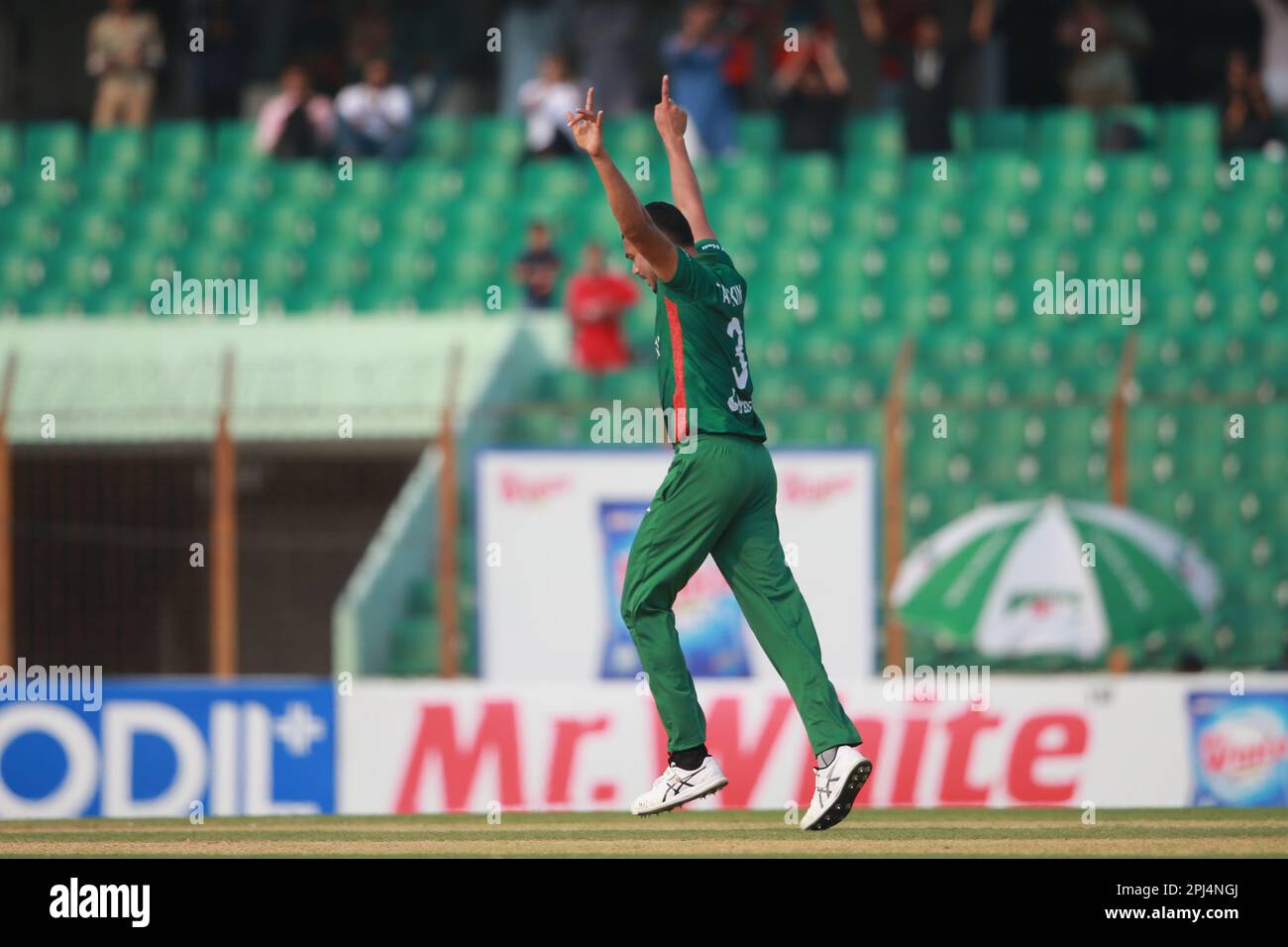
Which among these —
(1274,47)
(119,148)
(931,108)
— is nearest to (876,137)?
(931,108)

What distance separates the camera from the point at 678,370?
29.1 ft

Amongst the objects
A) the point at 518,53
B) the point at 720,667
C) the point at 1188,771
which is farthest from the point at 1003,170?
the point at 1188,771

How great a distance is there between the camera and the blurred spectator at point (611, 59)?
2228cm

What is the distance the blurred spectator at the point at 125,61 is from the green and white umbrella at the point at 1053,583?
11588 mm

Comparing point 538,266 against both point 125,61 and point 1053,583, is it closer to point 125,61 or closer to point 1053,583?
point 125,61

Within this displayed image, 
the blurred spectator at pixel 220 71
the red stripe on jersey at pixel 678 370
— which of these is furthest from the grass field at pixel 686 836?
→ the blurred spectator at pixel 220 71

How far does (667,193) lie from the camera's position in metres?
21.0

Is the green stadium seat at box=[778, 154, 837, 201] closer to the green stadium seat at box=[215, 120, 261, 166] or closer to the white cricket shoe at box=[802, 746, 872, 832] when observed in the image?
the green stadium seat at box=[215, 120, 261, 166]

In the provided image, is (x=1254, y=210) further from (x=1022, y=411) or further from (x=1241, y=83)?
(x=1022, y=411)

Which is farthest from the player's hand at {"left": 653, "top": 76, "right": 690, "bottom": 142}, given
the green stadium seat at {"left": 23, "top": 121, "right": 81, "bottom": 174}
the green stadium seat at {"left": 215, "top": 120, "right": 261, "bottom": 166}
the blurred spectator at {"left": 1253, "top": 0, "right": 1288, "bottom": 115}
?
the blurred spectator at {"left": 1253, "top": 0, "right": 1288, "bottom": 115}

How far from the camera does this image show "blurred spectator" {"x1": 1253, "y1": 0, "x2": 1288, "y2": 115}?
2442cm

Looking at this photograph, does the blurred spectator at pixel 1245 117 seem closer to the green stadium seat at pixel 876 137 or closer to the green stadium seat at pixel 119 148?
the green stadium seat at pixel 876 137

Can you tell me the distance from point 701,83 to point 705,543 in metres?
13.4
